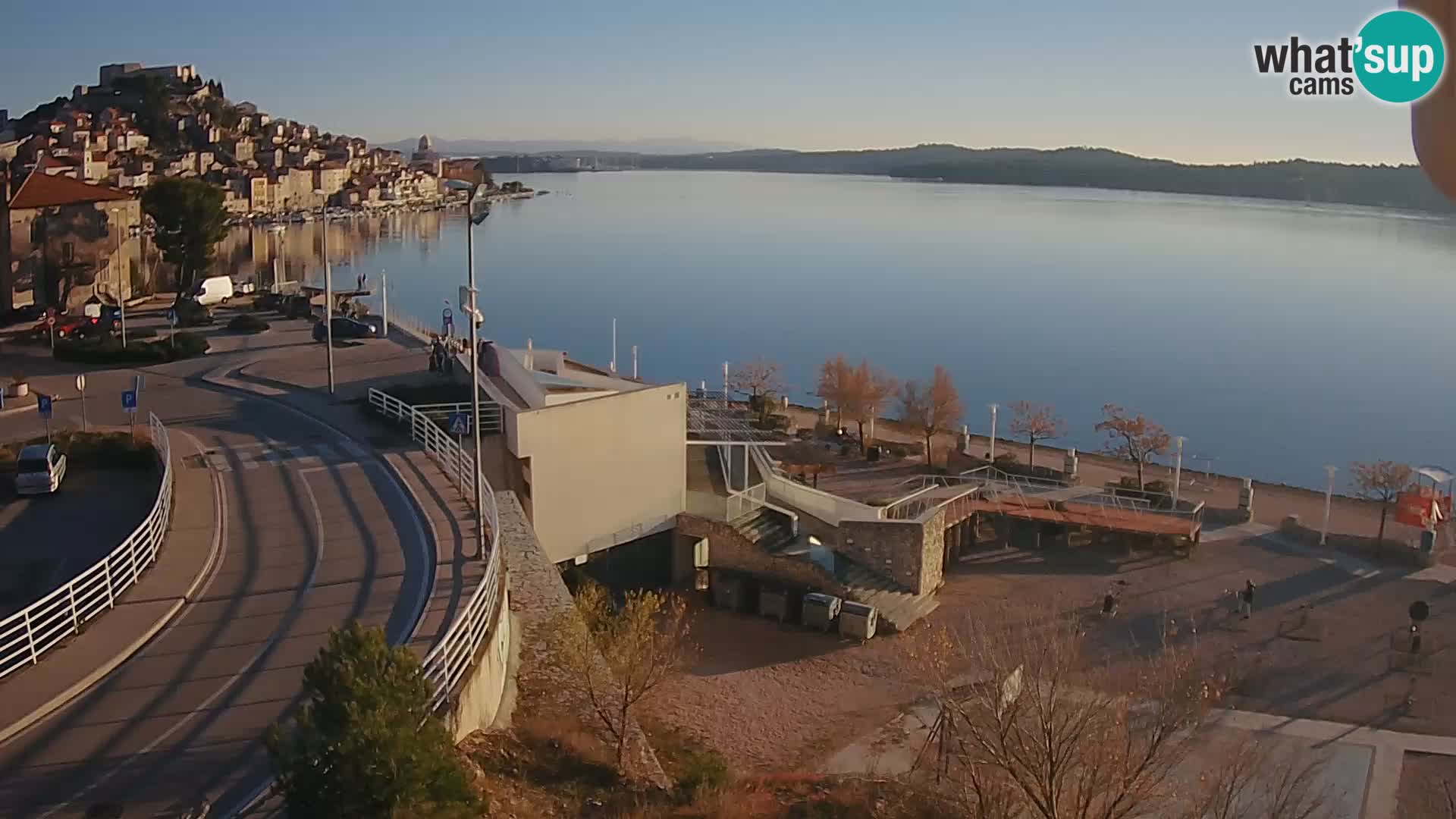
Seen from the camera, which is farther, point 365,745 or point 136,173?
point 136,173

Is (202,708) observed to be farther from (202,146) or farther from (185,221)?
(202,146)

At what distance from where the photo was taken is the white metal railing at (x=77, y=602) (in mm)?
9938

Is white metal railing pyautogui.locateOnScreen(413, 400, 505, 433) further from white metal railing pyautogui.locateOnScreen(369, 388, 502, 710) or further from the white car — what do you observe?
the white car

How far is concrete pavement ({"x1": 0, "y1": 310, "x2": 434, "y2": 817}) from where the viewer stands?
8117mm

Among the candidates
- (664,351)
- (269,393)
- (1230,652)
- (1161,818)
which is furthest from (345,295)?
(1161,818)

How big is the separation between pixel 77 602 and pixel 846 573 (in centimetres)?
1139

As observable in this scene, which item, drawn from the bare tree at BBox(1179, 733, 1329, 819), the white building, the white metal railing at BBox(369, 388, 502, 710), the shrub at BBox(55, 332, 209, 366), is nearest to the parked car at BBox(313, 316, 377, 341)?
the shrub at BBox(55, 332, 209, 366)

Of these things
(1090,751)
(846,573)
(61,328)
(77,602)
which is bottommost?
(846,573)

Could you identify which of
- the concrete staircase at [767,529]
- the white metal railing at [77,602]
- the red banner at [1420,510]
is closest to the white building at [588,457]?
the concrete staircase at [767,529]

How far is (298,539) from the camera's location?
535 inches

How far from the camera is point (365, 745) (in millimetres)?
6895

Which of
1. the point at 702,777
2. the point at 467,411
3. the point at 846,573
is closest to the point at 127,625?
the point at 702,777

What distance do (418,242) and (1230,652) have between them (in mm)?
92141

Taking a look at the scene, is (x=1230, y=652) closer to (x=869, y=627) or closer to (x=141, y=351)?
(x=869, y=627)
